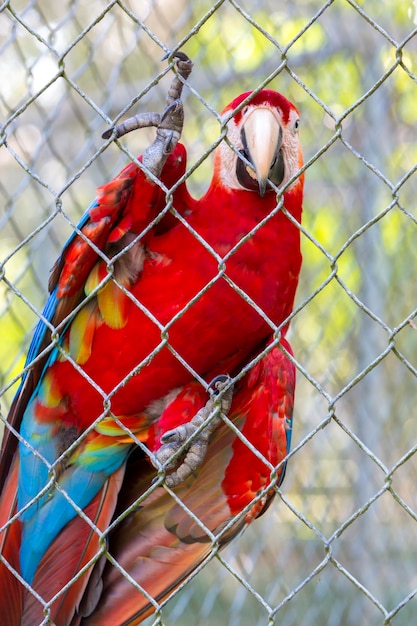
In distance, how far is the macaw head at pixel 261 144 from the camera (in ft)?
3.59

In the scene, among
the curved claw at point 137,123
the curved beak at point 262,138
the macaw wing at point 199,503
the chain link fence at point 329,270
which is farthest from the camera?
the chain link fence at point 329,270

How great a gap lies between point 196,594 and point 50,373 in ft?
4.09

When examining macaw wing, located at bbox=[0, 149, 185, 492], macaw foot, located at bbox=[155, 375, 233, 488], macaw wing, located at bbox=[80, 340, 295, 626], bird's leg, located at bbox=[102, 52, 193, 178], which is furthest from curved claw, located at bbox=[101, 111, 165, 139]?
macaw wing, located at bbox=[80, 340, 295, 626]

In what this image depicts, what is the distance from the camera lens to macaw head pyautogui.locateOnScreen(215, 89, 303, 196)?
1.09m

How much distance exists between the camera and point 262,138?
1096 millimetres

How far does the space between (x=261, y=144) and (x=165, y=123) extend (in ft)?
0.50

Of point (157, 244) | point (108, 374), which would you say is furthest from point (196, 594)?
point (157, 244)

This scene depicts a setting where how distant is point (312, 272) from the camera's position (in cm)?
225

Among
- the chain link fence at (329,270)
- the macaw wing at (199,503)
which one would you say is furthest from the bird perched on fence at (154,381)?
the chain link fence at (329,270)

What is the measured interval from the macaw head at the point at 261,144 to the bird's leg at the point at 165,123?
3.7 inches

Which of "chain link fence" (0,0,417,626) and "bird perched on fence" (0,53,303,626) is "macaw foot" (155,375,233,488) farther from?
"chain link fence" (0,0,417,626)

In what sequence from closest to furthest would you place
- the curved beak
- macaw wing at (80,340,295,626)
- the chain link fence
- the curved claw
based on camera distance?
the curved claw, the curved beak, macaw wing at (80,340,295,626), the chain link fence

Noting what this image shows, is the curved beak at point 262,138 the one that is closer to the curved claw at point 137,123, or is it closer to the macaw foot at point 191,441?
the curved claw at point 137,123

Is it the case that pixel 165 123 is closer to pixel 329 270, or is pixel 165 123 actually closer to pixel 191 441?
pixel 191 441
